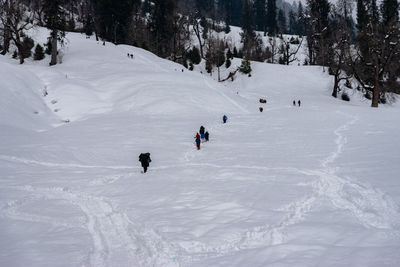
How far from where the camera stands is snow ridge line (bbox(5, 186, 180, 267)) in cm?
538

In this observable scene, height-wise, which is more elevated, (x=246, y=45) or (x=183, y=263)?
(x=246, y=45)

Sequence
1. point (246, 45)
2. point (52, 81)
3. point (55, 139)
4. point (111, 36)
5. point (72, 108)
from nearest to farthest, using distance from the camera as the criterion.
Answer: point (55, 139) < point (72, 108) < point (52, 81) < point (111, 36) < point (246, 45)

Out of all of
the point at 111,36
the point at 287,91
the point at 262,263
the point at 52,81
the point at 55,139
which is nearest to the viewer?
the point at 262,263

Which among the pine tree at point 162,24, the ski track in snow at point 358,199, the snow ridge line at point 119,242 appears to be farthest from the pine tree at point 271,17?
the snow ridge line at point 119,242

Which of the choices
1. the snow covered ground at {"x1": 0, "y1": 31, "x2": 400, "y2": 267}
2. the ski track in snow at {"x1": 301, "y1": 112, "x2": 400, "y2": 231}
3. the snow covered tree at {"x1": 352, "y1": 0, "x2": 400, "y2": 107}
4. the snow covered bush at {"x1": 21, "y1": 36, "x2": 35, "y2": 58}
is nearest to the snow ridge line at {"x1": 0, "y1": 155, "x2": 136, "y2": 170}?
the snow covered ground at {"x1": 0, "y1": 31, "x2": 400, "y2": 267}

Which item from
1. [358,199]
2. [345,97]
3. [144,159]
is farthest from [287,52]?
[358,199]

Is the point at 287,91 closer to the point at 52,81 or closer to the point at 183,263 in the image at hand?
the point at 52,81

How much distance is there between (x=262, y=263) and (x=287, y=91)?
148 feet

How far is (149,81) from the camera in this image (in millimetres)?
31812

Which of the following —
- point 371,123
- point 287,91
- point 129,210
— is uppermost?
point 287,91

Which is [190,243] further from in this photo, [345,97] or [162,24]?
[162,24]

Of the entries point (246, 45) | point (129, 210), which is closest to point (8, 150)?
point (129, 210)

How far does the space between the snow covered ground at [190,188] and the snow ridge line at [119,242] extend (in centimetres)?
3

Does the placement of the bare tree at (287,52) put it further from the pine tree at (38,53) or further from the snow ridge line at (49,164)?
the snow ridge line at (49,164)
